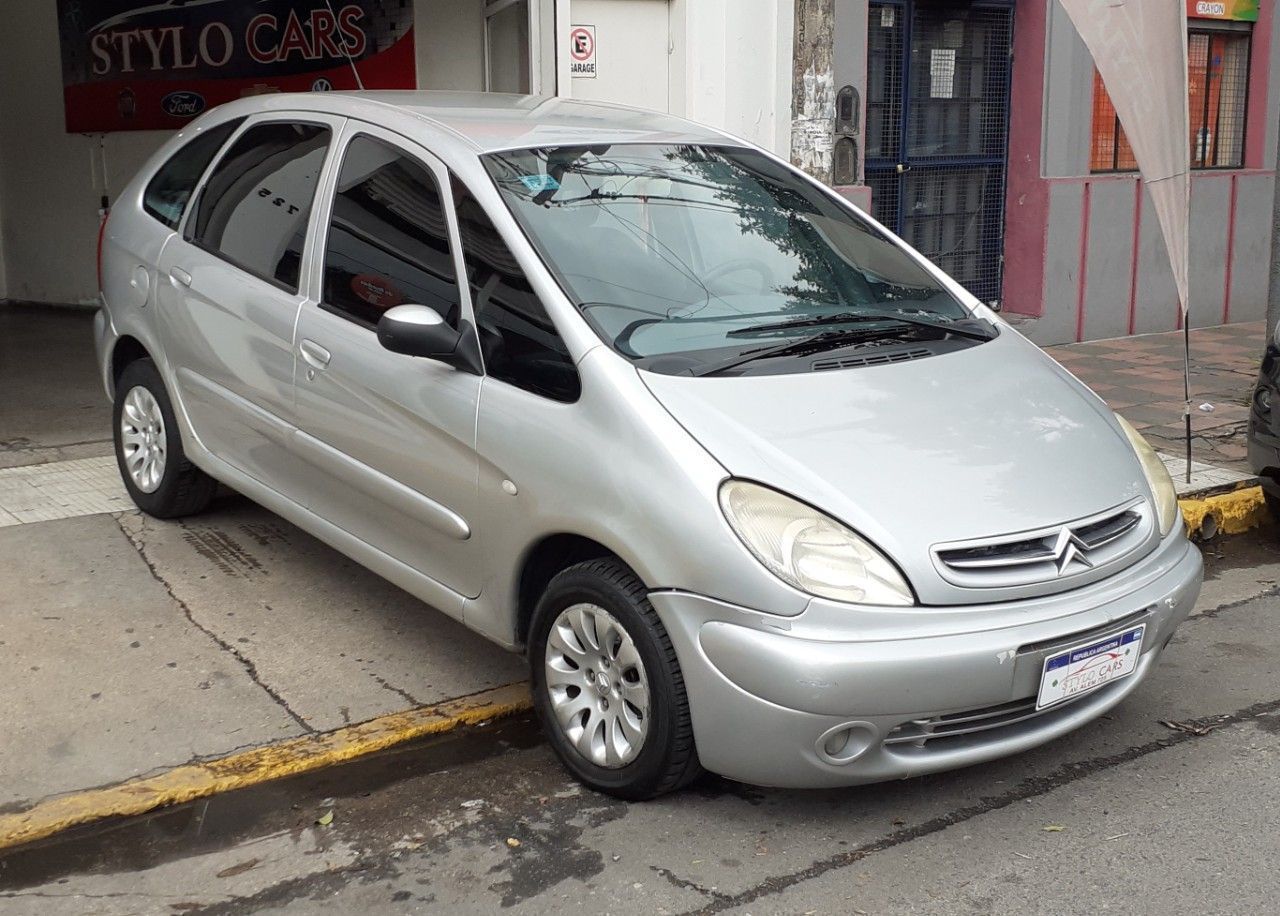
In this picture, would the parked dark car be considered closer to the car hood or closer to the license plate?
the car hood

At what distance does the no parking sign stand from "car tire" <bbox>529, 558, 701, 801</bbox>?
5.22 meters

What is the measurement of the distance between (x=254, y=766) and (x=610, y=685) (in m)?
1.06

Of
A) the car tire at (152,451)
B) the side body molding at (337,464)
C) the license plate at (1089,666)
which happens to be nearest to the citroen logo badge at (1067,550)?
the license plate at (1089,666)

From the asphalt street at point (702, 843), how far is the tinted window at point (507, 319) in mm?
1123

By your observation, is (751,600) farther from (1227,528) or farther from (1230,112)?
(1230,112)

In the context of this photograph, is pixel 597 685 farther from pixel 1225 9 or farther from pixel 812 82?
pixel 1225 9

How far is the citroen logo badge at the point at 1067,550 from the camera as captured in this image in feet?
11.6

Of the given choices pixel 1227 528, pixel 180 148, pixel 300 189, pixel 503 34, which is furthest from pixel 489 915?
pixel 503 34

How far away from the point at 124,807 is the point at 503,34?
663 centimetres

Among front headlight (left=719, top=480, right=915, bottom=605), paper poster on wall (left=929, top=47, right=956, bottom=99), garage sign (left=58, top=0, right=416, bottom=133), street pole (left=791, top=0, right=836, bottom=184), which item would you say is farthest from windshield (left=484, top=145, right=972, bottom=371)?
paper poster on wall (left=929, top=47, right=956, bottom=99)

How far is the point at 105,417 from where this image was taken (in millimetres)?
7770

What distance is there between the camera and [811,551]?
11.2 feet

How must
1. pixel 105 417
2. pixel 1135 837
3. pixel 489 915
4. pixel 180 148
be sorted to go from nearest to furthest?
1. pixel 489 915
2. pixel 1135 837
3. pixel 180 148
4. pixel 105 417

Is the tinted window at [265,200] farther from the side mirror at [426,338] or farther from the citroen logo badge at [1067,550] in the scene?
the citroen logo badge at [1067,550]
